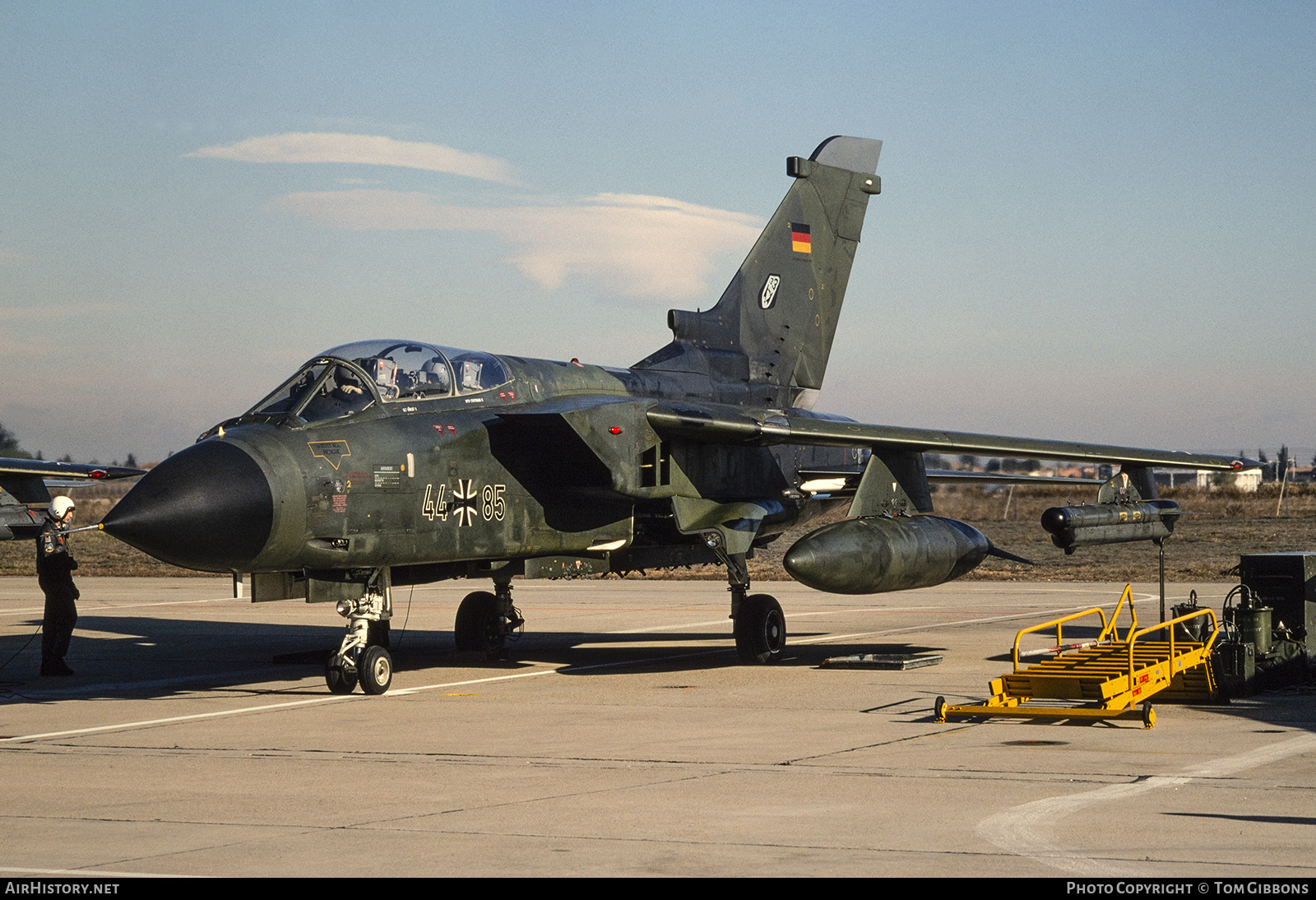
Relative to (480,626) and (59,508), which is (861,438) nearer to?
(480,626)

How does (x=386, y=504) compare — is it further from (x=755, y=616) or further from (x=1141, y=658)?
(x=1141, y=658)

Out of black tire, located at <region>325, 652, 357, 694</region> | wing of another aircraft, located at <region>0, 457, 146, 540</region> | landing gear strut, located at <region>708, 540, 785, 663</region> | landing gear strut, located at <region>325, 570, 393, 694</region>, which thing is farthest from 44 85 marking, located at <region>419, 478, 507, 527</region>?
wing of another aircraft, located at <region>0, 457, 146, 540</region>

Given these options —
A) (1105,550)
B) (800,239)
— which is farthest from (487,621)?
(1105,550)

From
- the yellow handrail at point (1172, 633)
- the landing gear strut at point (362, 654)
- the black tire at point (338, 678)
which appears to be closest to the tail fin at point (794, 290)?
the landing gear strut at point (362, 654)

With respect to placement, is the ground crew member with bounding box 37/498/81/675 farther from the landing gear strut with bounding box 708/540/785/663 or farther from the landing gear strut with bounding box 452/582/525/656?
the landing gear strut with bounding box 708/540/785/663

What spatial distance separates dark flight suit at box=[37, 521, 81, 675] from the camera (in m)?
14.9

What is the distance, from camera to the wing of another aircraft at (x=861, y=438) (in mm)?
14406

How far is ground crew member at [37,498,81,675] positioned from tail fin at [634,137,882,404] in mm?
7318

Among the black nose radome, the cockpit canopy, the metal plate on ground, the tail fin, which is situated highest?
→ the tail fin

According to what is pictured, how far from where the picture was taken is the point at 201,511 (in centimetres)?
1088

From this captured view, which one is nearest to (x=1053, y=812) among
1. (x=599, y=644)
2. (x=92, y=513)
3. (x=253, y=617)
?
(x=599, y=644)

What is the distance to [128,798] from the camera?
802 cm

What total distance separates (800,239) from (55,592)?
34.0 feet
